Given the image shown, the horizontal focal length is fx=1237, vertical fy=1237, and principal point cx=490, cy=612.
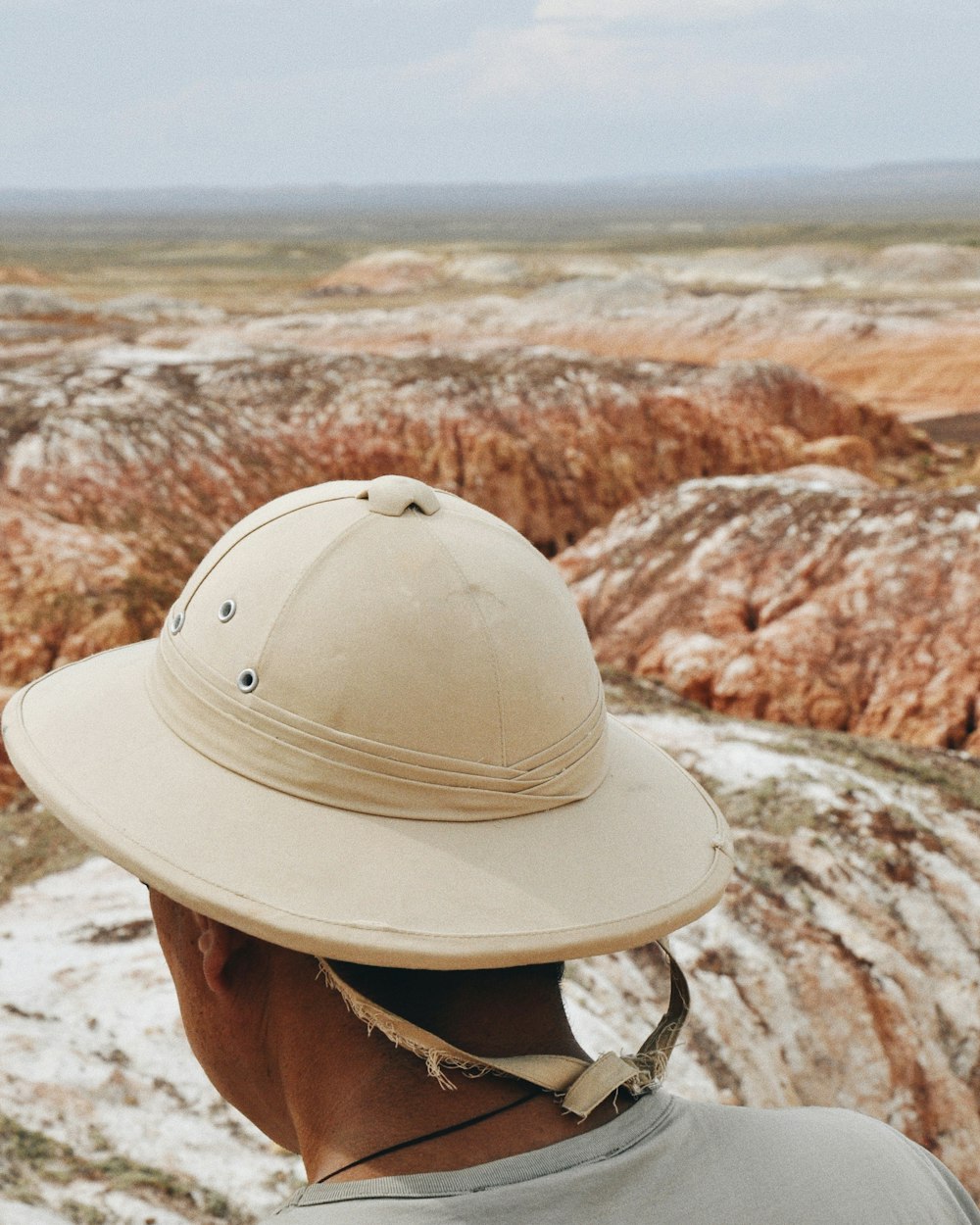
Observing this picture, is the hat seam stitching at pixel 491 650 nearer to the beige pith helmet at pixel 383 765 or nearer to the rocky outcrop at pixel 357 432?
the beige pith helmet at pixel 383 765

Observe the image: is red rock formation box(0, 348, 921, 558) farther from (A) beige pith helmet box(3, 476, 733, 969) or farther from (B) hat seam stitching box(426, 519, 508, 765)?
(B) hat seam stitching box(426, 519, 508, 765)

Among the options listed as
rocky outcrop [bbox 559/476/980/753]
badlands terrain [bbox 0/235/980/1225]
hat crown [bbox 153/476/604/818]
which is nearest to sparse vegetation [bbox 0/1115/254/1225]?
badlands terrain [bbox 0/235/980/1225]

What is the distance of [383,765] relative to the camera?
1.68 meters

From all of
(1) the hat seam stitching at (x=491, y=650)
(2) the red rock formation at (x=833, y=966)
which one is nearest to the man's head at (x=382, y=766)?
(1) the hat seam stitching at (x=491, y=650)

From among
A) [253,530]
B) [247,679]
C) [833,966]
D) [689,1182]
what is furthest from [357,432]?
[689,1182]

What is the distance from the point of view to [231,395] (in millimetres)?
15586

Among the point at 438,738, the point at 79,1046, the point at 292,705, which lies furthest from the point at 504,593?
the point at 79,1046

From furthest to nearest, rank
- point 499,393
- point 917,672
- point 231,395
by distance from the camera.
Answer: point 499,393
point 231,395
point 917,672

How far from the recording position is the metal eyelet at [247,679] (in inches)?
68.4

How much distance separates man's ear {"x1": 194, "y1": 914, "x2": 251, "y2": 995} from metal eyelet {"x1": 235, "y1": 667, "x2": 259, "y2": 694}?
321 millimetres

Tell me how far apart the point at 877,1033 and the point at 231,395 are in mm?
12588

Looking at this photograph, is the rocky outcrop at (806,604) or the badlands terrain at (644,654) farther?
the rocky outcrop at (806,604)

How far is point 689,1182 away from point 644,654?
26.8 ft

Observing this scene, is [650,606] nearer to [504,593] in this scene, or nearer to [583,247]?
[504,593]
